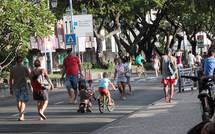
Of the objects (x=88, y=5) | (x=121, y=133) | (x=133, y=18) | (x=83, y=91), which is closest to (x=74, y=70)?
(x=83, y=91)

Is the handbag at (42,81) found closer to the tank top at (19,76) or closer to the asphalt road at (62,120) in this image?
the tank top at (19,76)

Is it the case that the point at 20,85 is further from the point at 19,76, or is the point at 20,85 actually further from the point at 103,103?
the point at 103,103

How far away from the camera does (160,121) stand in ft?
36.7

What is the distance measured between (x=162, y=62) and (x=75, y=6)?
89.5 feet

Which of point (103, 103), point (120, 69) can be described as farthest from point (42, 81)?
point (120, 69)

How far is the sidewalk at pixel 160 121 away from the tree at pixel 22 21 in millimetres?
9488

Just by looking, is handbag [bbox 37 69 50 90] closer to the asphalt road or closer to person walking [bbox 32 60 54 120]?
person walking [bbox 32 60 54 120]

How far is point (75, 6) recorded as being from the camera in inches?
1678

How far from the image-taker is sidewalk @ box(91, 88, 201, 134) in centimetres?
978

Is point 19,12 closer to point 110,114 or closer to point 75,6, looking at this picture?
point 110,114

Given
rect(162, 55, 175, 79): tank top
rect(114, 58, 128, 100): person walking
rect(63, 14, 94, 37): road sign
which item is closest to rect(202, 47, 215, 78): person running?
rect(162, 55, 175, 79): tank top

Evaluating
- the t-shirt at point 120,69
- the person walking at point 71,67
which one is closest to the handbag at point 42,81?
the person walking at point 71,67

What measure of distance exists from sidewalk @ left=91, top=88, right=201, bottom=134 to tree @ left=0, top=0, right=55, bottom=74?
31.1ft

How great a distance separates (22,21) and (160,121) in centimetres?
1371
